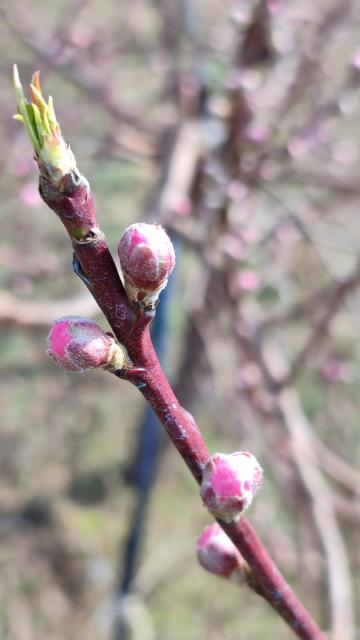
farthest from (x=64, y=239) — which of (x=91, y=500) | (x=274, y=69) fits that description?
(x=274, y=69)

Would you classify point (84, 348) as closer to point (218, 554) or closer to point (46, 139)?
point (46, 139)

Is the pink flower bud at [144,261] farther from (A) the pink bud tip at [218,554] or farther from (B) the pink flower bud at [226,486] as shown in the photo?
(A) the pink bud tip at [218,554]

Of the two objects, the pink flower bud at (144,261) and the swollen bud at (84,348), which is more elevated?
the pink flower bud at (144,261)

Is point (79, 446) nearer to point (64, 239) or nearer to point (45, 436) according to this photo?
point (45, 436)

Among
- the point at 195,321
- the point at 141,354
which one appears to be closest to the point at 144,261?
the point at 141,354

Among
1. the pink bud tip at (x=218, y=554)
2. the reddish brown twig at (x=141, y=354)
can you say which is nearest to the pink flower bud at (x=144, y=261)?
the reddish brown twig at (x=141, y=354)

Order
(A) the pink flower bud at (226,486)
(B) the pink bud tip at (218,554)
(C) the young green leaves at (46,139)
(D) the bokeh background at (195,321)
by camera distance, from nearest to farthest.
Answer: (C) the young green leaves at (46,139)
(A) the pink flower bud at (226,486)
(B) the pink bud tip at (218,554)
(D) the bokeh background at (195,321)

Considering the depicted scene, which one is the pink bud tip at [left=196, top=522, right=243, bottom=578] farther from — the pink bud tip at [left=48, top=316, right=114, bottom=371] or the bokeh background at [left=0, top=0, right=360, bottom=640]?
the bokeh background at [left=0, top=0, right=360, bottom=640]
